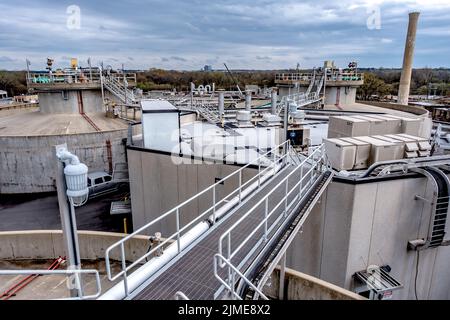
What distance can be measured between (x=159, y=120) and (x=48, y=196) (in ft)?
38.9

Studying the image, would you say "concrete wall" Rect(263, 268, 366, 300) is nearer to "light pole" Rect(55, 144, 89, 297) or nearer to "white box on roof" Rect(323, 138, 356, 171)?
"white box on roof" Rect(323, 138, 356, 171)

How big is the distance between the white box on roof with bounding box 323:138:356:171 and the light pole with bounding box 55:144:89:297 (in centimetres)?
764

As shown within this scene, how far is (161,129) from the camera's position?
1327 centimetres

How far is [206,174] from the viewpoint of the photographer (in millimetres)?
11664

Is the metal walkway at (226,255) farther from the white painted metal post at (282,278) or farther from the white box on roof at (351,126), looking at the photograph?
the white box on roof at (351,126)

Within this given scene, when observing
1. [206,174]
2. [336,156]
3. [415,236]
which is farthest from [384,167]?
[206,174]

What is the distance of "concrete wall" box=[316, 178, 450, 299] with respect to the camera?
29.6ft

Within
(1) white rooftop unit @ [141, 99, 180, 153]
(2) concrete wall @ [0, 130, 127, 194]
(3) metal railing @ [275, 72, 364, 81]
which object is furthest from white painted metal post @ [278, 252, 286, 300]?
(3) metal railing @ [275, 72, 364, 81]

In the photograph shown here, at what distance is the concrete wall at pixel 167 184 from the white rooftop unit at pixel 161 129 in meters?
0.66

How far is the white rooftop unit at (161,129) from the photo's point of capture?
13091mm

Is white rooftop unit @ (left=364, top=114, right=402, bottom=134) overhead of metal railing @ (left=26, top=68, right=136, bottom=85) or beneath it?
beneath

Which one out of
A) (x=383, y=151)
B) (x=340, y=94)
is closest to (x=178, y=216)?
(x=383, y=151)

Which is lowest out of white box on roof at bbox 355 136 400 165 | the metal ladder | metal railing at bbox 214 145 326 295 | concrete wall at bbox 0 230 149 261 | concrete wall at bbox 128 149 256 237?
concrete wall at bbox 0 230 149 261
